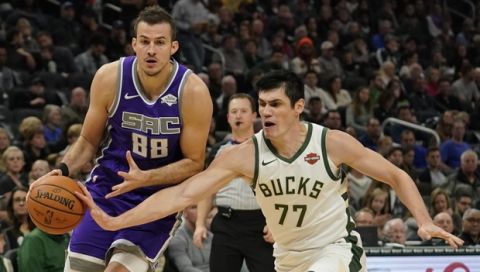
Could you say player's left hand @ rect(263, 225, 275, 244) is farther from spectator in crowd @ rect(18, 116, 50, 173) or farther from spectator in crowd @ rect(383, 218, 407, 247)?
spectator in crowd @ rect(18, 116, 50, 173)

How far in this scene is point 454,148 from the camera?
14.1 m

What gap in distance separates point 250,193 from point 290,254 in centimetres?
190

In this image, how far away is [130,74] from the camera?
5.96 m

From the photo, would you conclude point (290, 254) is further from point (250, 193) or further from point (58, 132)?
point (58, 132)

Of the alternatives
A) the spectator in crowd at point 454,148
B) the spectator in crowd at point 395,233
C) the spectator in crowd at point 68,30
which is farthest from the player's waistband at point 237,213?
the spectator in crowd at point 68,30

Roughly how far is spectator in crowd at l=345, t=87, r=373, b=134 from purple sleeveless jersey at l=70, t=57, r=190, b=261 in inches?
338

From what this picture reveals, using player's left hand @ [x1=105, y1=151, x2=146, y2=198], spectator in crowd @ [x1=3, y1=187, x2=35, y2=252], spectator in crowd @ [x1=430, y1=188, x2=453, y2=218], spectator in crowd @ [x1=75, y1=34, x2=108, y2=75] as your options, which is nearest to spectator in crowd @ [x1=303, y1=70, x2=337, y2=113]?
spectator in crowd @ [x1=75, y1=34, x2=108, y2=75]

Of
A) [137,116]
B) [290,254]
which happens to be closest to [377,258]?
[290,254]

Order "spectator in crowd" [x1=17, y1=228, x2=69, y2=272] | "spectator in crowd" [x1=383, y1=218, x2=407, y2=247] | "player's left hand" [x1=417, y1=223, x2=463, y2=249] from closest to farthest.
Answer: "player's left hand" [x1=417, y1=223, x2=463, y2=249] < "spectator in crowd" [x1=17, y1=228, x2=69, y2=272] < "spectator in crowd" [x1=383, y1=218, x2=407, y2=247]

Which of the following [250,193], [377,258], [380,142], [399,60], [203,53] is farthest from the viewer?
[399,60]

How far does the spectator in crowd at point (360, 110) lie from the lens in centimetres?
1448

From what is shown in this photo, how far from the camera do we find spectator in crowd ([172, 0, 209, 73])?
15.1m

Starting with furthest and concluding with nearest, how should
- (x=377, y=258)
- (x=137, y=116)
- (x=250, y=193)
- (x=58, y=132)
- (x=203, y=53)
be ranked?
1. (x=203, y=53)
2. (x=58, y=132)
3. (x=377, y=258)
4. (x=250, y=193)
5. (x=137, y=116)

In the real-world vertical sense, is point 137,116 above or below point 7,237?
above
